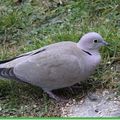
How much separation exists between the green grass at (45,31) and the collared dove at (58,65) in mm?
201

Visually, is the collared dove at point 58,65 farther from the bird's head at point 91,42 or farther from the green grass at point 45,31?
the green grass at point 45,31

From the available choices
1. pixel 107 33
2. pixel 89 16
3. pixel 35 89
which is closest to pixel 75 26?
pixel 89 16

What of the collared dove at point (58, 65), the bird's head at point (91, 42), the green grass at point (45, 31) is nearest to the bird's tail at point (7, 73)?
the collared dove at point (58, 65)

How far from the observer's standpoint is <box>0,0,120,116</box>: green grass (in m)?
3.67

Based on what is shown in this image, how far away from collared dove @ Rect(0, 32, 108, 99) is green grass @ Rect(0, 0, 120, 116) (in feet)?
0.66

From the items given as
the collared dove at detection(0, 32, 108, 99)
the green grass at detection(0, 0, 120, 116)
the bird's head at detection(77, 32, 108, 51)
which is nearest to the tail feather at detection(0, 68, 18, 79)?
the collared dove at detection(0, 32, 108, 99)

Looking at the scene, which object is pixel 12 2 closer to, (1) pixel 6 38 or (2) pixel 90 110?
(1) pixel 6 38

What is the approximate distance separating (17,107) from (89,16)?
1.38 metres

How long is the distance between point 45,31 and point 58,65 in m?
1.13

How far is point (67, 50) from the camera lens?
352 cm

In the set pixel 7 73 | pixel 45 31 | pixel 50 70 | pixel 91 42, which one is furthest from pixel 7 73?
pixel 45 31

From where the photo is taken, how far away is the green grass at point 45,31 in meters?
3.67

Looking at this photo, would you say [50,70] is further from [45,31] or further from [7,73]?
[45,31]

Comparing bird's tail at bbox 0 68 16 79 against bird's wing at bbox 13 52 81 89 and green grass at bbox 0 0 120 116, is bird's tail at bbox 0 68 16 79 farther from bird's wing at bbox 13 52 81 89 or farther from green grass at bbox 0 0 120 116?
green grass at bbox 0 0 120 116
